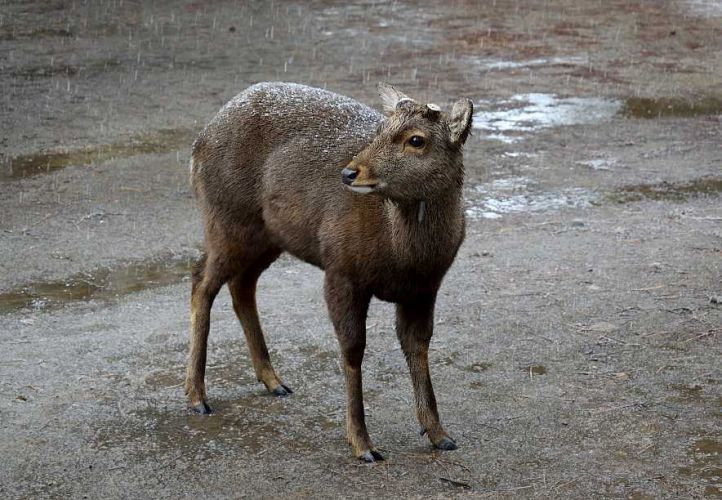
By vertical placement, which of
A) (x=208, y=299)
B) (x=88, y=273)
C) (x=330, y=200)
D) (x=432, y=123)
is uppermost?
(x=432, y=123)

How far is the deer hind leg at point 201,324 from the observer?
610cm

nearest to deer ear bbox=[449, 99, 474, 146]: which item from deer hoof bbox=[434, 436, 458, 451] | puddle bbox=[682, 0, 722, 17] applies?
deer hoof bbox=[434, 436, 458, 451]

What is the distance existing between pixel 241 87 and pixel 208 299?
7.89m

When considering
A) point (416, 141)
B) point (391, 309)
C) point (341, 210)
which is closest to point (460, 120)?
point (416, 141)

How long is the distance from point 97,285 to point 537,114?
248 inches

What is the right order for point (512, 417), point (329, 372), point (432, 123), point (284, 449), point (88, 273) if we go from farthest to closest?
point (88, 273) → point (329, 372) → point (512, 417) → point (284, 449) → point (432, 123)

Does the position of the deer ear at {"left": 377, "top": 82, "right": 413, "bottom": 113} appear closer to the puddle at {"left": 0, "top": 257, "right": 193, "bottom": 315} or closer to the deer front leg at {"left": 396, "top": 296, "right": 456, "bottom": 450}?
A: the deer front leg at {"left": 396, "top": 296, "right": 456, "bottom": 450}

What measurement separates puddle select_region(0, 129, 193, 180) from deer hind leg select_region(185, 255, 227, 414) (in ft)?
15.5

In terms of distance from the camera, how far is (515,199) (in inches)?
385

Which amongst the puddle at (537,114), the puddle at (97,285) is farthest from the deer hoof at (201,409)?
the puddle at (537,114)

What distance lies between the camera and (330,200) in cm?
562

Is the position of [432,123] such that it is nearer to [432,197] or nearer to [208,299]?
[432,197]

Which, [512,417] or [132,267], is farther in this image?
[132,267]

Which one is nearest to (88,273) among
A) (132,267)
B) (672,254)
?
(132,267)
